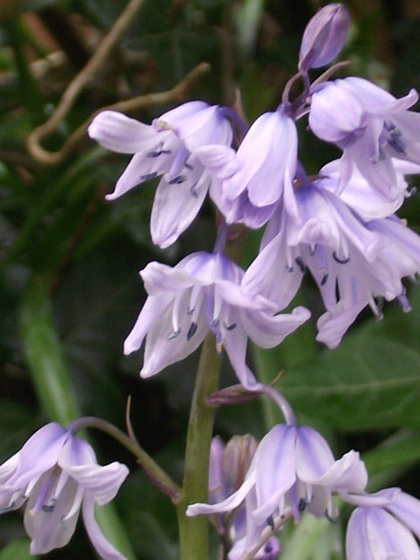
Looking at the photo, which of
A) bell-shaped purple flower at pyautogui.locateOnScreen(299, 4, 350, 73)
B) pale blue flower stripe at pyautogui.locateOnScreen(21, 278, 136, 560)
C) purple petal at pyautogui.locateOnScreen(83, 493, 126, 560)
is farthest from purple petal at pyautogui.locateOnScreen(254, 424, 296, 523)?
pale blue flower stripe at pyautogui.locateOnScreen(21, 278, 136, 560)

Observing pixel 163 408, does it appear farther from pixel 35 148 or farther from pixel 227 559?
pixel 227 559

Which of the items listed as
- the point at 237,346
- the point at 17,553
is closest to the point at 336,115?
the point at 237,346

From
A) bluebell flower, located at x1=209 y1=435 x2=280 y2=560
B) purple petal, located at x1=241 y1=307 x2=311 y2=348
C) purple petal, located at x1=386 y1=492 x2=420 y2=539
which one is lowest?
bluebell flower, located at x1=209 y1=435 x2=280 y2=560

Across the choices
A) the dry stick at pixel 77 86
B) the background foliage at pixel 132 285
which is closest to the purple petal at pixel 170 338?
the background foliage at pixel 132 285

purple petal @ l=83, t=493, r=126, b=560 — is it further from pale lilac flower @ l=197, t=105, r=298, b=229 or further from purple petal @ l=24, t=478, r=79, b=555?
pale lilac flower @ l=197, t=105, r=298, b=229

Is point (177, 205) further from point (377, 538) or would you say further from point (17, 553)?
point (17, 553)

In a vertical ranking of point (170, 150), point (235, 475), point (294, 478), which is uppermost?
point (170, 150)

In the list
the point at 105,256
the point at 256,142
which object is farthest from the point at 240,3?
the point at 256,142
